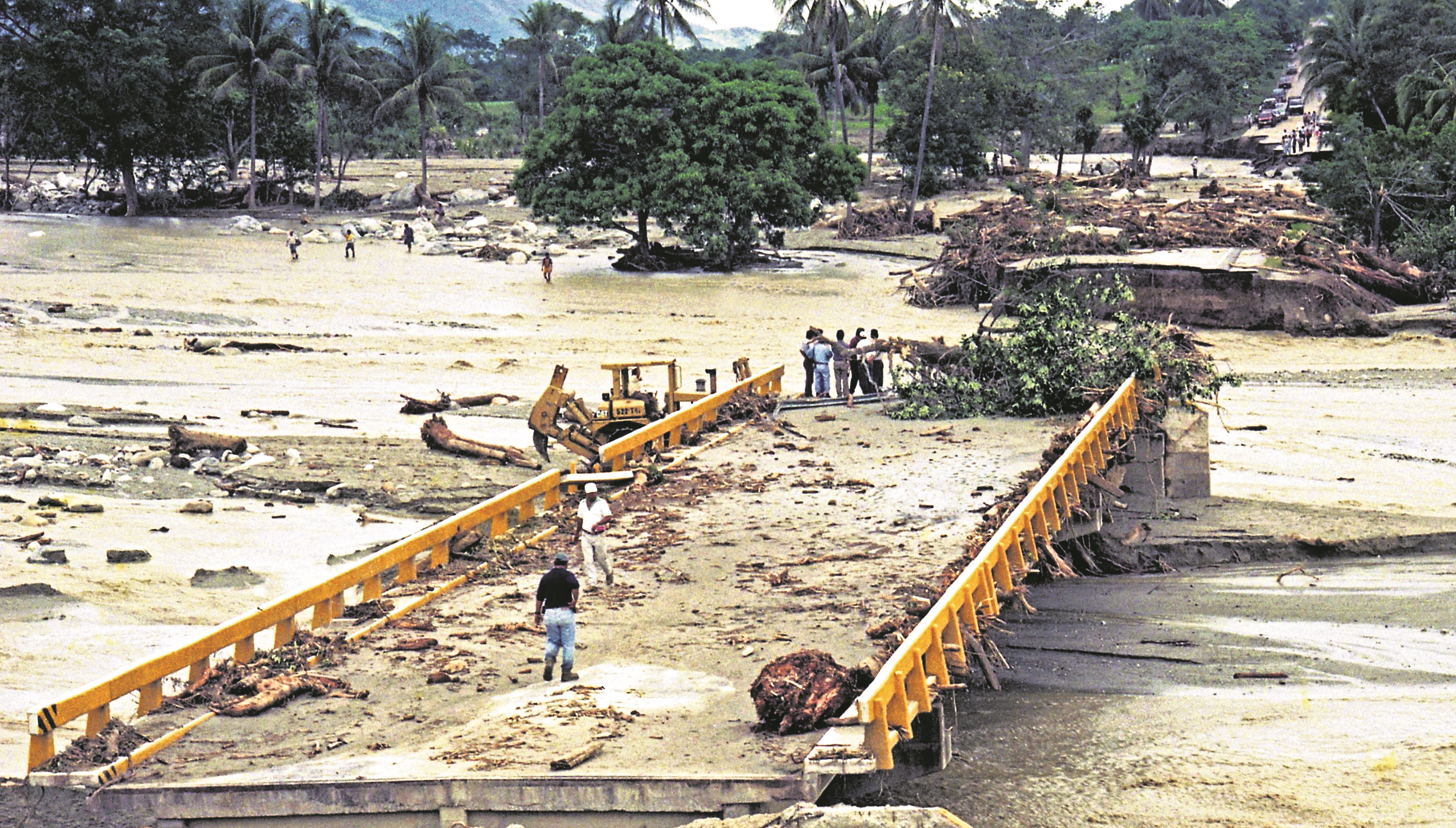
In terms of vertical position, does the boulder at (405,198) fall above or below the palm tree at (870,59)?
below

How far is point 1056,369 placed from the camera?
1950cm

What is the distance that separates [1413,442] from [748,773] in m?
17.8

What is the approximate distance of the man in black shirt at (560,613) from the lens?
10148mm

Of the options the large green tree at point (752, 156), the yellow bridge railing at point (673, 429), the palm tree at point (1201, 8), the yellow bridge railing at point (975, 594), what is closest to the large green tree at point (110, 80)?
the large green tree at point (752, 156)

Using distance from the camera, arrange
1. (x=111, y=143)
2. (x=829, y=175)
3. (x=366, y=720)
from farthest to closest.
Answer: (x=111, y=143) → (x=829, y=175) → (x=366, y=720)

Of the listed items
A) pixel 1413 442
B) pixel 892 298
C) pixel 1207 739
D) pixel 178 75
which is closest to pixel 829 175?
pixel 892 298

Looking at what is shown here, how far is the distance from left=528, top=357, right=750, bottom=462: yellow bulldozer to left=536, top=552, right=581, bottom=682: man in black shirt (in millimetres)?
6736

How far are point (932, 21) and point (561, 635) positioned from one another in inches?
2284

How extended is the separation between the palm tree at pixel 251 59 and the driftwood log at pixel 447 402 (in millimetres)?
50945

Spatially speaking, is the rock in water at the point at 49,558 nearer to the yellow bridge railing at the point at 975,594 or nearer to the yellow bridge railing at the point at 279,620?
the yellow bridge railing at the point at 279,620

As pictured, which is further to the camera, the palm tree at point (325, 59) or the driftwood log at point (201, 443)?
the palm tree at point (325, 59)

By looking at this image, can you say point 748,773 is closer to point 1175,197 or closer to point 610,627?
point 610,627

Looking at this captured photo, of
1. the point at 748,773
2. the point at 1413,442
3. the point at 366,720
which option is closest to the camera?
the point at 748,773

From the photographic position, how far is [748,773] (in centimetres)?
840
